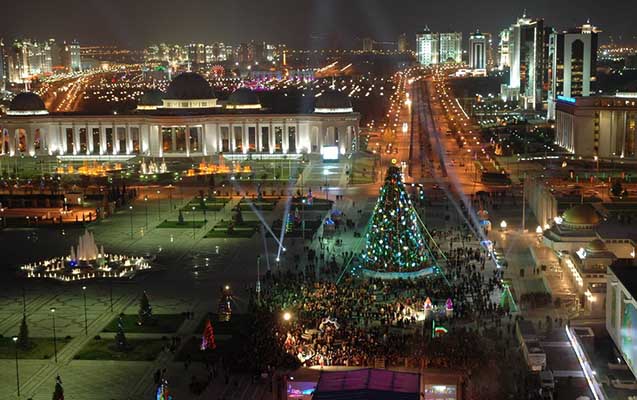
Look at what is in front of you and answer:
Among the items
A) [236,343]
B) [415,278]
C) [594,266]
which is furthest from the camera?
[415,278]

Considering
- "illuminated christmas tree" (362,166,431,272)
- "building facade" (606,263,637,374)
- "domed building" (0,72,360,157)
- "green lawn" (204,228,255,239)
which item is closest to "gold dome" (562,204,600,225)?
"illuminated christmas tree" (362,166,431,272)

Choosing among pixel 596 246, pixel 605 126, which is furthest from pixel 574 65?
pixel 596 246

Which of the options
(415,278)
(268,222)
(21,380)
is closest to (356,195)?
(268,222)

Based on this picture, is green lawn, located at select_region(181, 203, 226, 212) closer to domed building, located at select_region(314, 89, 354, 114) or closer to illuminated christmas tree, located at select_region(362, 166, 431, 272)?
illuminated christmas tree, located at select_region(362, 166, 431, 272)

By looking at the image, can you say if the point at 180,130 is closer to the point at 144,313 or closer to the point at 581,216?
the point at 581,216

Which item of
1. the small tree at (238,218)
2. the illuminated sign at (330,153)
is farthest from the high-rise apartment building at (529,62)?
the small tree at (238,218)

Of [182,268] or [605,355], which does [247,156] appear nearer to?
[182,268]

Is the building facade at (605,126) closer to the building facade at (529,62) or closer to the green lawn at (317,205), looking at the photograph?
the green lawn at (317,205)
